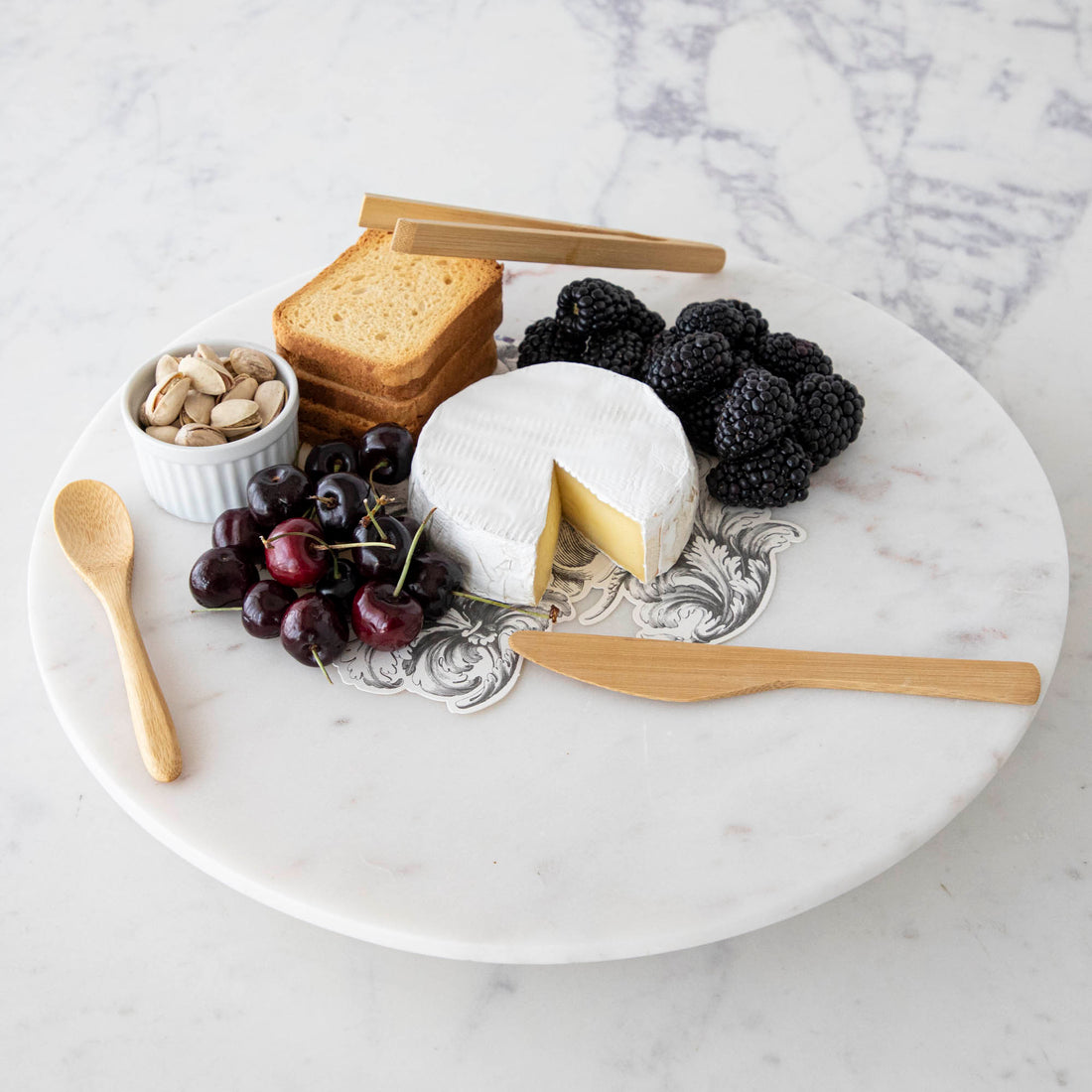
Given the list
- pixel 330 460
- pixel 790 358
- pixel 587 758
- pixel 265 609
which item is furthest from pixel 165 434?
pixel 790 358

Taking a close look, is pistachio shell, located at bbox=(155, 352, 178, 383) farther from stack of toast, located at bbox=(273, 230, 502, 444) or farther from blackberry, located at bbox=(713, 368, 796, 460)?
blackberry, located at bbox=(713, 368, 796, 460)

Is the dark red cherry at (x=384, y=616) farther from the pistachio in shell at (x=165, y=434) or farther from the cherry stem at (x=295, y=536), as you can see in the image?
the pistachio in shell at (x=165, y=434)

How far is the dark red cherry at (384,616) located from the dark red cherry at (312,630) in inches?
1.5

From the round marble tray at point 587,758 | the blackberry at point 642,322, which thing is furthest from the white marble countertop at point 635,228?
the blackberry at point 642,322

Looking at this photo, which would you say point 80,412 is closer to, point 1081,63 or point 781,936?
point 781,936

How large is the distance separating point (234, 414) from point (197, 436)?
0.24 ft

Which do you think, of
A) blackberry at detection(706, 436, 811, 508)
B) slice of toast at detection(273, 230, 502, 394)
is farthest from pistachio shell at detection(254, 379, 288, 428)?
blackberry at detection(706, 436, 811, 508)

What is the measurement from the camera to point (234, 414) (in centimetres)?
192

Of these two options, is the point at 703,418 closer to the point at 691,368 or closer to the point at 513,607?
the point at 691,368

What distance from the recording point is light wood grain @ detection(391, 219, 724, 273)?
202cm

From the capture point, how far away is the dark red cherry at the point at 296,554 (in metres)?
1.76

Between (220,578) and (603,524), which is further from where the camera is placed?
(603,524)

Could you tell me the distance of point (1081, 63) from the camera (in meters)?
3.55

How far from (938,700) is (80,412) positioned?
1956 millimetres
